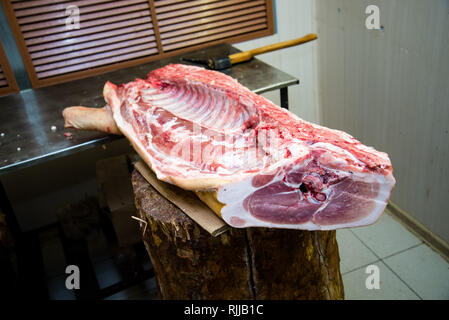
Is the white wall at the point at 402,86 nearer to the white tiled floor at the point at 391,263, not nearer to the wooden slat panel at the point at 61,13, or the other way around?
the white tiled floor at the point at 391,263

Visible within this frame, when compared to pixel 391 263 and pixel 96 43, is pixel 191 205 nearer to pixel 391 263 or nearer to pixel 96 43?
pixel 391 263

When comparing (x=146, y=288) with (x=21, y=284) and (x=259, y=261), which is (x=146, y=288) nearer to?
(x=21, y=284)

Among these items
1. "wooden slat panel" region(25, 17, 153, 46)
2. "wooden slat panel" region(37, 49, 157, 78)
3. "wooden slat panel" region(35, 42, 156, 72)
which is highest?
"wooden slat panel" region(25, 17, 153, 46)

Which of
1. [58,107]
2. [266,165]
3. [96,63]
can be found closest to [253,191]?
[266,165]

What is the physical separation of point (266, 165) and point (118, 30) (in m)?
2.26

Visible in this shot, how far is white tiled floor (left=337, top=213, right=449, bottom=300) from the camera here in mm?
2701

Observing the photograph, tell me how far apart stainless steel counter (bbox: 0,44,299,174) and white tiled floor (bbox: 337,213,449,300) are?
4.28ft

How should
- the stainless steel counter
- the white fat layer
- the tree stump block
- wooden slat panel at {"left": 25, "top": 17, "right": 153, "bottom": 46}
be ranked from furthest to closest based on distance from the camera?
wooden slat panel at {"left": 25, "top": 17, "right": 153, "bottom": 46} < the stainless steel counter < the tree stump block < the white fat layer

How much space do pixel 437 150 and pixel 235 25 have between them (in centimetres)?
193

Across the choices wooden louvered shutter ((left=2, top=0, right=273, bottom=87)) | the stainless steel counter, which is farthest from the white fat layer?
wooden louvered shutter ((left=2, top=0, right=273, bottom=87))

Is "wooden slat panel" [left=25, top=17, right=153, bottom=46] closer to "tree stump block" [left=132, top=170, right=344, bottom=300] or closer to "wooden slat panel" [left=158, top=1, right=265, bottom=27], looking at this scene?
"wooden slat panel" [left=158, top=1, right=265, bottom=27]

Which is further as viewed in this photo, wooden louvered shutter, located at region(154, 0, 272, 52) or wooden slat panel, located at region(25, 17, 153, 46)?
wooden louvered shutter, located at region(154, 0, 272, 52)

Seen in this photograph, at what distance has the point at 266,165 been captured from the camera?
1.52m

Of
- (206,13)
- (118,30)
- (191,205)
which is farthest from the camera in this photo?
(206,13)
